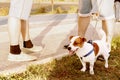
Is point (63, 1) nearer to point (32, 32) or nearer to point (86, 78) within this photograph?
point (32, 32)

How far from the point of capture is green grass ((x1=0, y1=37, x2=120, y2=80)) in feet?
17.5

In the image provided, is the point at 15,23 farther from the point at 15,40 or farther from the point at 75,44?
the point at 75,44

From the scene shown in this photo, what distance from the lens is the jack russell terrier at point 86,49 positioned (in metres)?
5.07

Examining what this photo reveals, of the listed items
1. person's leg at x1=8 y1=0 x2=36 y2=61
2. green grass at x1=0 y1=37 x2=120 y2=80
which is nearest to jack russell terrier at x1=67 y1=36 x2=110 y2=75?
green grass at x1=0 y1=37 x2=120 y2=80

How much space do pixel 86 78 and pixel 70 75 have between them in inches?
8.3

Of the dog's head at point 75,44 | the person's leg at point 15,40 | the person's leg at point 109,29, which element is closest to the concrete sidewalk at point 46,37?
the person's leg at point 15,40

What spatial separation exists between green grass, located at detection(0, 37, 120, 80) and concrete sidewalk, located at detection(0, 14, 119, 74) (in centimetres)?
17

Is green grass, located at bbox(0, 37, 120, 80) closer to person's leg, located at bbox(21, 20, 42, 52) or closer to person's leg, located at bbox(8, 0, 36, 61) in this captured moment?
person's leg, located at bbox(8, 0, 36, 61)

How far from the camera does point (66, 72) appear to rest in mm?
5551

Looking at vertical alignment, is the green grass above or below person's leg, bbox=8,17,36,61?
below

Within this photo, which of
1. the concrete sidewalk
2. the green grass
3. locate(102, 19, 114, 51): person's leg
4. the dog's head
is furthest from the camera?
locate(102, 19, 114, 51): person's leg

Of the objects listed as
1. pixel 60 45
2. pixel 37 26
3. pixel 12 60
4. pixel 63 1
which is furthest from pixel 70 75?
pixel 63 1

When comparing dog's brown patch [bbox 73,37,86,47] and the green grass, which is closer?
dog's brown patch [bbox 73,37,86,47]

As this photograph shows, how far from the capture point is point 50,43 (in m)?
7.70
